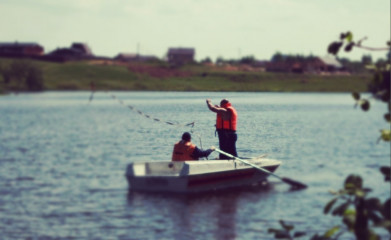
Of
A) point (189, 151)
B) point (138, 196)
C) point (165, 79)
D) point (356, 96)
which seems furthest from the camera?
point (138, 196)

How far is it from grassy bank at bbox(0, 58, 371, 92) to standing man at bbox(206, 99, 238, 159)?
127 cm

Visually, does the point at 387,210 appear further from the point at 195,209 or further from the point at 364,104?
the point at 195,209

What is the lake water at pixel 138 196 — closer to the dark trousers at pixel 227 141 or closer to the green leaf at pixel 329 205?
the dark trousers at pixel 227 141

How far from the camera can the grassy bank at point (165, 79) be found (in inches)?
293

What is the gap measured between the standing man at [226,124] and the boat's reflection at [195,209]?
186ft

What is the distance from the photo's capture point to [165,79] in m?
7.41

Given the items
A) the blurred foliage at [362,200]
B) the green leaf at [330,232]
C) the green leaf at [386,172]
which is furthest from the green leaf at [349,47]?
Answer: the green leaf at [330,232]

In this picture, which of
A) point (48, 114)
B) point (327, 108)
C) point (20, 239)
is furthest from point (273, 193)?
point (48, 114)

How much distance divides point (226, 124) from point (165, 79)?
2.44m

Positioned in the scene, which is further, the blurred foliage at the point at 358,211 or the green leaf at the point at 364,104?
the green leaf at the point at 364,104

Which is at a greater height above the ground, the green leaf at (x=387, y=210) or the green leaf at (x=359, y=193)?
the green leaf at (x=359, y=193)

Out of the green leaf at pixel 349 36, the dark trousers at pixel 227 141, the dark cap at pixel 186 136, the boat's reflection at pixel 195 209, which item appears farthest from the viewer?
the boat's reflection at pixel 195 209

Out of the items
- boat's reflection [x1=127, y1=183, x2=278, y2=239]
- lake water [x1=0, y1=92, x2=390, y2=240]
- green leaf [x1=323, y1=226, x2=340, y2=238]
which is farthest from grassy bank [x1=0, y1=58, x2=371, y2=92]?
boat's reflection [x1=127, y1=183, x2=278, y2=239]

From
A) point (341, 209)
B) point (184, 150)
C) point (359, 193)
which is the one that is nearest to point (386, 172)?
point (359, 193)
